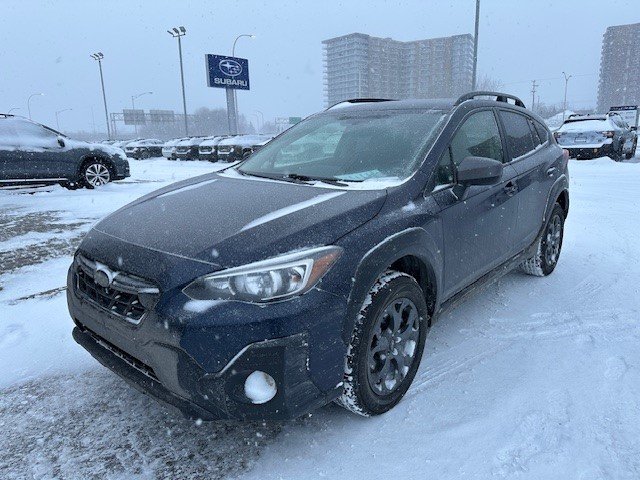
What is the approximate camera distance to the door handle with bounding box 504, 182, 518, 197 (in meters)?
3.53

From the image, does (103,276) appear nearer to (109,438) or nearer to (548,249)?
(109,438)

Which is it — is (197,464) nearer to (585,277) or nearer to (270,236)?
(270,236)

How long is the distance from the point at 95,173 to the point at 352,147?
29.2 feet

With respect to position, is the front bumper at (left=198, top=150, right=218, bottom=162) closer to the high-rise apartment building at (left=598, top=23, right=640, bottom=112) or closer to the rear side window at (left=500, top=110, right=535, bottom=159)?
the rear side window at (left=500, top=110, right=535, bottom=159)

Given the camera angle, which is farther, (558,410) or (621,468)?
(558,410)

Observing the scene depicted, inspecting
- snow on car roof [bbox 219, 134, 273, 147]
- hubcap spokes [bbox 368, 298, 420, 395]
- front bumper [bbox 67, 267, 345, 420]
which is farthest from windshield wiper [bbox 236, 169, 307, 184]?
snow on car roof [bbox 219, 134, 273, 147]

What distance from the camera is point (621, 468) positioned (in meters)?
2.13

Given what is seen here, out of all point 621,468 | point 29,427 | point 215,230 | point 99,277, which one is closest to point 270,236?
point 215,230

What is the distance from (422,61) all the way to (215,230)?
94249 millimetres

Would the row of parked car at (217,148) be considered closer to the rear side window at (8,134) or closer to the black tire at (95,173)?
the black tire at (95,173)

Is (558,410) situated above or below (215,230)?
below

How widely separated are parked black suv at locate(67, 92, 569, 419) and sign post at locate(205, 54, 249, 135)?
34761mm

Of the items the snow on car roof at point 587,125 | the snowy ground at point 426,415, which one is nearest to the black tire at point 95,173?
the snowy ground at point 426,415

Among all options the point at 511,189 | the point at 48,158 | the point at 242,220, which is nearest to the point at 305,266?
the point at 242,220
